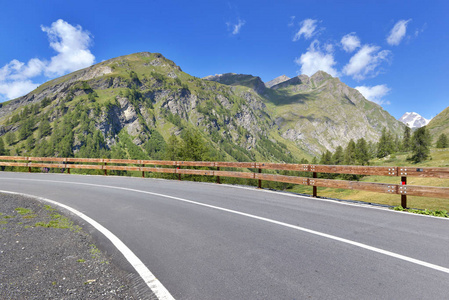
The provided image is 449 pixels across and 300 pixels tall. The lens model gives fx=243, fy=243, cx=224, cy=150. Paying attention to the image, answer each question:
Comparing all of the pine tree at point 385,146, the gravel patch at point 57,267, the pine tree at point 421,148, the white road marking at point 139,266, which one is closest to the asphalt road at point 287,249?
the white road marking at point 139,266

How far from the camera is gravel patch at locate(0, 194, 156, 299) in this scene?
296 cm

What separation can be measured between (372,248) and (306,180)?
5.44 metres

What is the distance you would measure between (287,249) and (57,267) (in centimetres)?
363

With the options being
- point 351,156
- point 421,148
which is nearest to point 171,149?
point 421,148

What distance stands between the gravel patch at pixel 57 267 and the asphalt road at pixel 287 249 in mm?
511

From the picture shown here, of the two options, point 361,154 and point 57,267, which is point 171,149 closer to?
point 57,267

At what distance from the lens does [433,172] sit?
22.1 ft

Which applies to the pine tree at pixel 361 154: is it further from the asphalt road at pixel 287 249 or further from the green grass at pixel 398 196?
the asphalt road at pixel 287 249

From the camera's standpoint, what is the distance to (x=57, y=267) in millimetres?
3658

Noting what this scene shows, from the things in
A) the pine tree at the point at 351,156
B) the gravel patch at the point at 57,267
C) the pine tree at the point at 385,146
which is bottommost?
the gravel patch at the point at 57,267

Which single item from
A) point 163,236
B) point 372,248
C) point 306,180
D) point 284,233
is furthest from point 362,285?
point 306,180

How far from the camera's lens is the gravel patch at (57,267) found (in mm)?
2961

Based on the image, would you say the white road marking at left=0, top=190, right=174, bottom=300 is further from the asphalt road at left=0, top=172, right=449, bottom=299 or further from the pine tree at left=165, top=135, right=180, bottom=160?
the pine tree at left=165, top=135, right=180, bottom=160

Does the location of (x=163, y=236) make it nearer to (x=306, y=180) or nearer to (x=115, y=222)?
(x=115, y=222)
